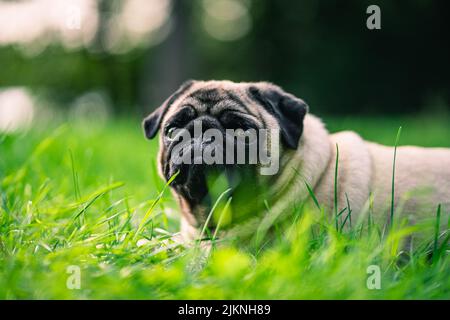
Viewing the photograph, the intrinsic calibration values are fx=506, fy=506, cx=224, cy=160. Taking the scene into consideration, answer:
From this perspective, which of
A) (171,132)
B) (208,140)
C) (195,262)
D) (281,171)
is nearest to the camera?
(195,262)

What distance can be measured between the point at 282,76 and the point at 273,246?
1585 cm

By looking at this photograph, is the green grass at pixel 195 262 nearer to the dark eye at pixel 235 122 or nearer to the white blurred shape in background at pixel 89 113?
the dark eye at pixel 235 122

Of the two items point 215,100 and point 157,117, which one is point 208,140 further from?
point 157,117

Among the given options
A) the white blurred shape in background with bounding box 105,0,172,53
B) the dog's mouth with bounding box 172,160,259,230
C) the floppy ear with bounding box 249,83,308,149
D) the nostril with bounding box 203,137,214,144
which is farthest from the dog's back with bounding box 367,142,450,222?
the white blurred shape in background with bounding box 105,0,172,53

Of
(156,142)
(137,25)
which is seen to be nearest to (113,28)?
(137,25)

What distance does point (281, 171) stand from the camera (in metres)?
3.03

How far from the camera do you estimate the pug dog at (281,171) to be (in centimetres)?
295

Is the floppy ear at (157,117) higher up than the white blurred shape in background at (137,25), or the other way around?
the white blurred shape in background at (137,25)

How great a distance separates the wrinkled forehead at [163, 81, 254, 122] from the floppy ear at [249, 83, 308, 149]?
0.30ft

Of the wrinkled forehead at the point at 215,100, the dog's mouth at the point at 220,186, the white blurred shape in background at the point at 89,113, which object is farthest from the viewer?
the white blurred shape in background at the point at 89,113

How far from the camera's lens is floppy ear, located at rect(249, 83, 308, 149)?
9.91ft

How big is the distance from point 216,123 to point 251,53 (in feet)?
56.2

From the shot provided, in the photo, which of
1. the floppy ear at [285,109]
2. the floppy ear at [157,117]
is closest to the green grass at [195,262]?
the floppy ear at [285,109]
